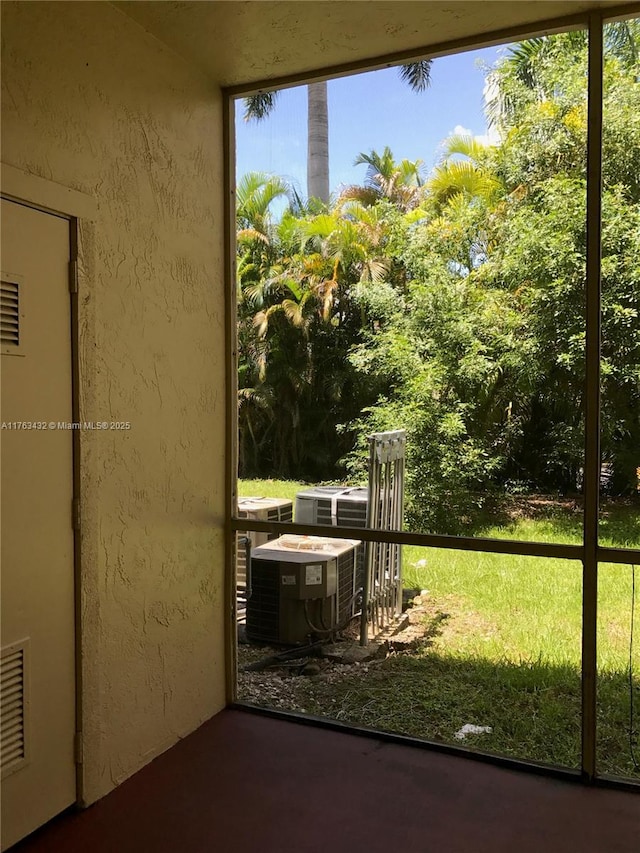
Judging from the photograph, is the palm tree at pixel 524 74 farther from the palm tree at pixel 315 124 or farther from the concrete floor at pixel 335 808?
the concrete floor at pixel 335 808

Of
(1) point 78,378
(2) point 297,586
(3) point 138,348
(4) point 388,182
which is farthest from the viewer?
(2) point 297,586

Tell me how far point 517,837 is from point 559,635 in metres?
1.00

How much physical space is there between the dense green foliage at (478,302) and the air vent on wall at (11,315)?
1.37 meters

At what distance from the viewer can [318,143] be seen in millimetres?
2986

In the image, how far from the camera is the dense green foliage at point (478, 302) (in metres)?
2.70

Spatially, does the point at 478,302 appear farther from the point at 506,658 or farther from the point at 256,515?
the point at 506,658

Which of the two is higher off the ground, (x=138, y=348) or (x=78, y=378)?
(x=138, y=348)

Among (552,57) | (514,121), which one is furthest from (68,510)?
(552,57)

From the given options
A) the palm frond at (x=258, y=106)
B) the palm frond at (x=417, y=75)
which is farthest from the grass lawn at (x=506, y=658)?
the palm frond at (x=417, y=75)

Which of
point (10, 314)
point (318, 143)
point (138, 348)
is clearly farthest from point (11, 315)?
point (318, 143)

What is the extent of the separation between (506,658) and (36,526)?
2.17m

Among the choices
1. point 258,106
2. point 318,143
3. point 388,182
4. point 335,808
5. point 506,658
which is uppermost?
point 258,106

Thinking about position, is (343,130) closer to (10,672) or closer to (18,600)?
(18,600)

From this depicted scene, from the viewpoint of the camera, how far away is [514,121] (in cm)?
287
